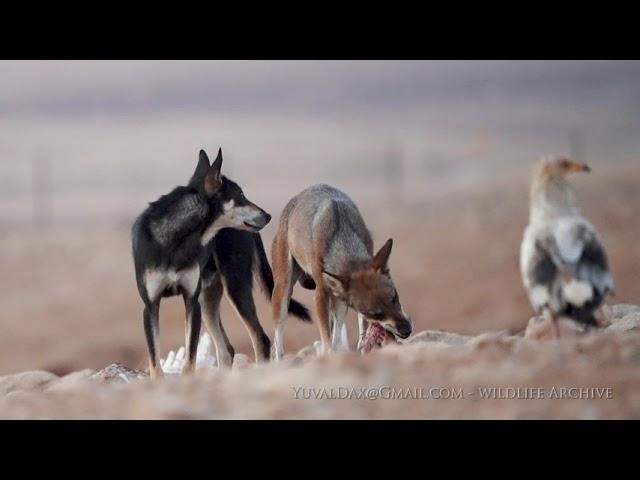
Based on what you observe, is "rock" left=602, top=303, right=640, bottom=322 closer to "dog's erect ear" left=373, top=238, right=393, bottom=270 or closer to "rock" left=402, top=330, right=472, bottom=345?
"rock" left=402, top=330, right=472, bottom=345

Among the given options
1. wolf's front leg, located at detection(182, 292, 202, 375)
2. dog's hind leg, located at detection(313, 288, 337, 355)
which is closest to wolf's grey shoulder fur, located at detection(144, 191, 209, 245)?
wolf's front leg, located at detection(182, 292, 202, 375)

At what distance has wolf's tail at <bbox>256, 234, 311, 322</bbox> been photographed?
11891 millimetres

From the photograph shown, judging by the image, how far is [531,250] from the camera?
8.68 metres

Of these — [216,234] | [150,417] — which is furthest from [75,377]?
[150,417]

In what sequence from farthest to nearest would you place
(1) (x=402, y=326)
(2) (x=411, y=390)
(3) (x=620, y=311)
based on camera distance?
(3) (x=620, y=311), (1) (x=402, y=326), (2) (x=411, y=390)

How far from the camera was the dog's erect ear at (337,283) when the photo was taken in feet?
34.0

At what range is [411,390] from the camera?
8.12 metres

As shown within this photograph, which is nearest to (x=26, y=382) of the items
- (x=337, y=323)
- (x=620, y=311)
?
(x=337, y=323)

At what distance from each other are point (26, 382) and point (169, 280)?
311cm

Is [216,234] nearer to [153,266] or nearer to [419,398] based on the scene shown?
[153,266]

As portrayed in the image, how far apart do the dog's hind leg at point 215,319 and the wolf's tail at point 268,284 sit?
0.46 meters

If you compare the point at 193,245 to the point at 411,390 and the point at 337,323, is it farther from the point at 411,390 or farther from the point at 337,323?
the point at 411,390

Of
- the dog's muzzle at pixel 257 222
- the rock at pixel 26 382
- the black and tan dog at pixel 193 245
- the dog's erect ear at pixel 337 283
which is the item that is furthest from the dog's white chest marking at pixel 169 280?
the rock at pixel 26 382

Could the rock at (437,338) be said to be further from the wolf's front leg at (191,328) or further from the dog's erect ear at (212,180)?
the dog's erect ear at (212,180)
